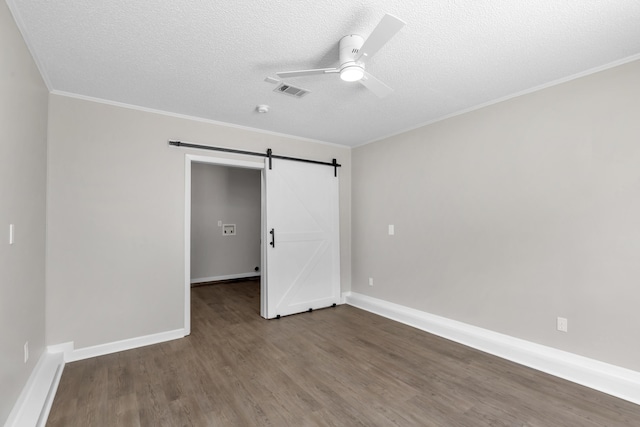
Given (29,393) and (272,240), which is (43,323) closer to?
(29,393)

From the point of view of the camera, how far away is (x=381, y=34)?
1785mm

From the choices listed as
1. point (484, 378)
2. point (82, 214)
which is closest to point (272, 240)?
point (82, 214)

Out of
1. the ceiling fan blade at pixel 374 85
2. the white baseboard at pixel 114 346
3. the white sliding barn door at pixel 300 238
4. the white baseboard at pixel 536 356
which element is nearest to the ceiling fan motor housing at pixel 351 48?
the ceiling fan blade at pixel 374 85

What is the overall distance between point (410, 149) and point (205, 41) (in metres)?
2.93

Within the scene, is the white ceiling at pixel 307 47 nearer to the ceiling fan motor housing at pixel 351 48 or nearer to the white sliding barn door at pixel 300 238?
the ceiling fan motor housing at pixel 351 48

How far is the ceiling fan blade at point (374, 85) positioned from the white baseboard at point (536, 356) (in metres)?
2.72

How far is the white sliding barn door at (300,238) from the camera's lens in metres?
4.37

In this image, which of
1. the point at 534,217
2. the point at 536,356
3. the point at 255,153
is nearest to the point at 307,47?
the point at 255,153

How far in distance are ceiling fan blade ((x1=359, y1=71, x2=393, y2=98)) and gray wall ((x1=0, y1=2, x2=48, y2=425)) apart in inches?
86.4

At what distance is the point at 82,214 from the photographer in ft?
10.1

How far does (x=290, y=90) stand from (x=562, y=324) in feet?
10.9

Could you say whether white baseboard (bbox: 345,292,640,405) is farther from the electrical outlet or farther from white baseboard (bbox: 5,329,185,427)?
white baseboard (bbox: 5,329,185,427)

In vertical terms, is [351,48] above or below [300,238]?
above

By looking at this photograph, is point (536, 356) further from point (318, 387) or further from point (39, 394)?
point (39, 394)
